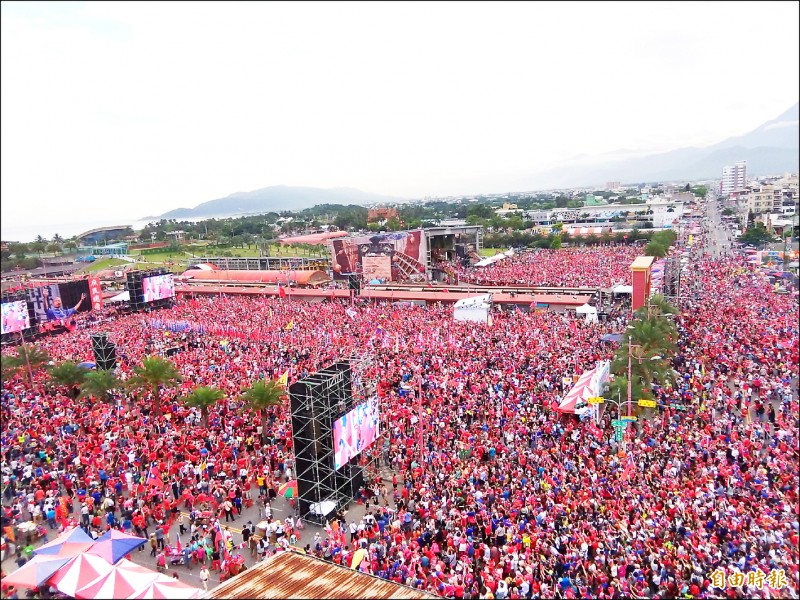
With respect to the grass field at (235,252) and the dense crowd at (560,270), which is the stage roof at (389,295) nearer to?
the dense crowd at (560,270)

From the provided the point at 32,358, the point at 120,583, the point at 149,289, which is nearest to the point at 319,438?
the point at 120,583

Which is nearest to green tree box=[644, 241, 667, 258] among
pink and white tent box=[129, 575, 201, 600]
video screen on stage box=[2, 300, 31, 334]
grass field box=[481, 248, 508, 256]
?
grass field box=[481, 248, 508, 256]

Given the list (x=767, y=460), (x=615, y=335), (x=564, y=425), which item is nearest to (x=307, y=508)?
(x=564, y=425)

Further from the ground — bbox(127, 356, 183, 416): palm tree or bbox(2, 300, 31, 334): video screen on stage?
bbox(2, 300, 31, 334): video screen on stage

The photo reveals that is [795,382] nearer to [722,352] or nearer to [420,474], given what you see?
[722,352]

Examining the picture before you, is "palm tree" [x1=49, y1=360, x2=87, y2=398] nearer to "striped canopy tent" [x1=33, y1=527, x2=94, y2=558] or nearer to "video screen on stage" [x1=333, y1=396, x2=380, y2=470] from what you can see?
"striped canopy tent" [x1=33, y1=527, x2=94, y2=558]

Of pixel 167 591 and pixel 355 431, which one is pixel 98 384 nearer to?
pixel 355 431
